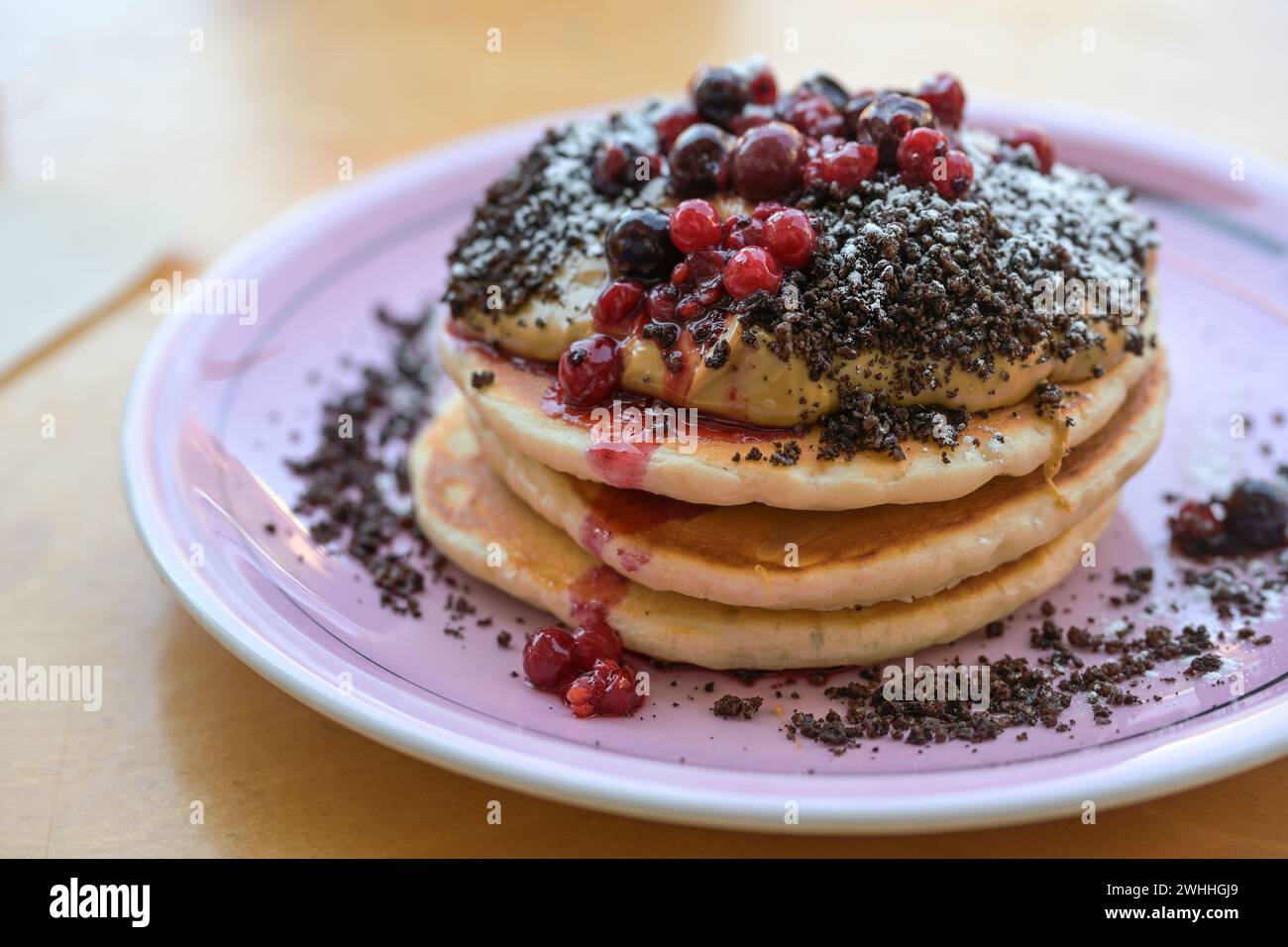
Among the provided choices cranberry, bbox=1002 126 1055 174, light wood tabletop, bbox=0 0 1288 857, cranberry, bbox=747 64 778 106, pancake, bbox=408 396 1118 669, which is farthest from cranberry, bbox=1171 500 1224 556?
cranberry, bbox=747 64 778 106

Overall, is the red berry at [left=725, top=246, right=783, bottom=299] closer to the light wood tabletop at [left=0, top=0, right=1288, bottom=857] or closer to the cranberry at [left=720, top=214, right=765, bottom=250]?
the cranberry at [left=720, top=214, right=765, bottom=250]

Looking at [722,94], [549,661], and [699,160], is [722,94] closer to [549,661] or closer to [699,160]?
[699,160]

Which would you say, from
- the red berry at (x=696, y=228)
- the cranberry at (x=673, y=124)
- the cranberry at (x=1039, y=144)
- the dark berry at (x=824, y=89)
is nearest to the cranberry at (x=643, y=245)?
the red berry at (x=696, y=228)

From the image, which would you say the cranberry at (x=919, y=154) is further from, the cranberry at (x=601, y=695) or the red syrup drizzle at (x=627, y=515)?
the cranberry at (x=601, y=695)

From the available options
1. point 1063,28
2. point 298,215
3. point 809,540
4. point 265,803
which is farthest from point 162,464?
point 1063,28

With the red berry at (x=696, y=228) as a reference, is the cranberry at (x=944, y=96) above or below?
above

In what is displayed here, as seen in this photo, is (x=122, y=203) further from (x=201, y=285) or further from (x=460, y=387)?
(x=460, y=387)
